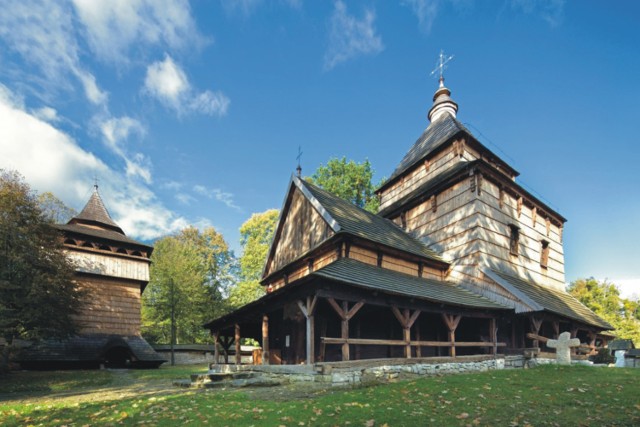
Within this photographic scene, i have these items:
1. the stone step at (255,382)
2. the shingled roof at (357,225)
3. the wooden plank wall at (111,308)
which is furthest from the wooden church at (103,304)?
the stone step at (255,382)

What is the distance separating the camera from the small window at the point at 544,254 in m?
22.3

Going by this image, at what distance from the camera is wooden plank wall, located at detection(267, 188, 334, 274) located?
677 inches

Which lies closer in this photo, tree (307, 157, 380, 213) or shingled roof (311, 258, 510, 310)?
shingled roof (311, 258, 510, 310)

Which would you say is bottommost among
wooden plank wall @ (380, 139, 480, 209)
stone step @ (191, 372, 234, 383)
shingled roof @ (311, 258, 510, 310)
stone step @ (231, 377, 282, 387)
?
stone step @ (191, 372, 234, 383)

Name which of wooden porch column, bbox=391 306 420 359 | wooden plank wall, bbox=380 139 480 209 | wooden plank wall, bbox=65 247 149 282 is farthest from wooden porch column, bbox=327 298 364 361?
wooden plank wall, bbox=65 247 149 282

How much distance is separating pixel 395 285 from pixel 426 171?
1247 centimetres

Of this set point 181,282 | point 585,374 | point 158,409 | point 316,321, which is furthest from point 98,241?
point 585,374

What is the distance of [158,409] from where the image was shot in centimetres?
746

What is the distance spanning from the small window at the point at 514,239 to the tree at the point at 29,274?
2179 cm

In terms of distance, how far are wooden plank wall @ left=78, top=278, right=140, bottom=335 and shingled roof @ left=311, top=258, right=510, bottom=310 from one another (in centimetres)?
1780

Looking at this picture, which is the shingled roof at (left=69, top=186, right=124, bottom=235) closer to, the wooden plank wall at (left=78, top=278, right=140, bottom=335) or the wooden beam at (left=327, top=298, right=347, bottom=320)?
the wooden plank wall at (left=78, top=278, right=140, bottom=335)

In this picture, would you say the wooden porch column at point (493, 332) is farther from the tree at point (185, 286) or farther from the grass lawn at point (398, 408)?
the tree at point (185, 286)

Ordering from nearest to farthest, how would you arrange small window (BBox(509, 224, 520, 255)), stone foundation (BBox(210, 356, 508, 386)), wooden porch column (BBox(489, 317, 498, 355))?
stone foundation (BBox(210, 356, 508, 386)), wooden porch column (BBox(489, 317, 498, 355)), small window (BBox(509, 224, 520, 255))

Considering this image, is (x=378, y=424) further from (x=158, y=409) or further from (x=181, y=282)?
(x=181, y=282)
